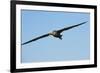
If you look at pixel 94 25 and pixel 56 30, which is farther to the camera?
pixel 94 25

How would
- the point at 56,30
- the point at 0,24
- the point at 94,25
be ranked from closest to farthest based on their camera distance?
1. the point at 0,24
2. the point at 56,30
3. the point at 94,25

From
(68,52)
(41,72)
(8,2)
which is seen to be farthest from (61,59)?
(8,2)

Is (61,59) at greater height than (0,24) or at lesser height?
lesser

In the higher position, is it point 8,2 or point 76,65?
point 8,2

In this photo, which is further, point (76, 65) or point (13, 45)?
point (76, 65)

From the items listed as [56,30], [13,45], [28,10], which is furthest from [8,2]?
[56,30]

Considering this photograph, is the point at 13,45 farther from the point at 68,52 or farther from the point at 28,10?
the point at 68,52

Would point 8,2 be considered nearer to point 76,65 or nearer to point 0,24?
point 0,24

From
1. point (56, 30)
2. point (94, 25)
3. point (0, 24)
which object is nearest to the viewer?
point (0, 24)

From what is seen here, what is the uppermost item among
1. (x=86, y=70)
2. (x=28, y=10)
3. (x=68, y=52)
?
(x=28, y=10)
